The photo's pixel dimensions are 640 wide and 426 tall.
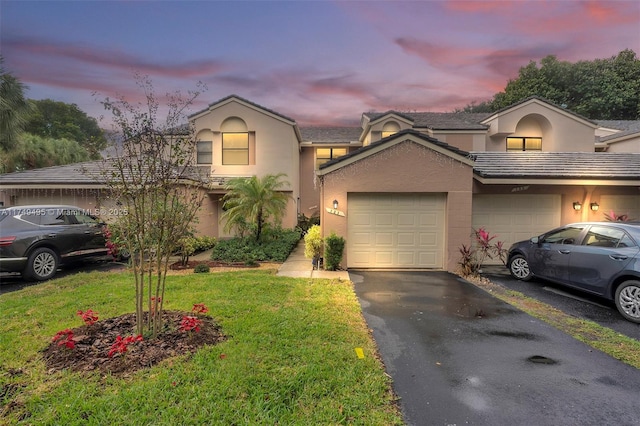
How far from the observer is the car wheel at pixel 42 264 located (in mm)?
7949

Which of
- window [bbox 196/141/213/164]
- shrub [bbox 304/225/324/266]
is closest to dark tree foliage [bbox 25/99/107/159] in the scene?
window [bbox 196/141/213/164]

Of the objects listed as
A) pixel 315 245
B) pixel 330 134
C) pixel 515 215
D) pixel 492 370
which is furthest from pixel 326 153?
pixel 492 370

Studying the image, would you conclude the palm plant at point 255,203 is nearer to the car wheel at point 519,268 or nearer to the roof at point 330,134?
the car wheel at point 519,268

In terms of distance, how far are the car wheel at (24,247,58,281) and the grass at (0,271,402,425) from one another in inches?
105

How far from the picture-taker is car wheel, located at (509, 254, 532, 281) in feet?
Result: 26.6

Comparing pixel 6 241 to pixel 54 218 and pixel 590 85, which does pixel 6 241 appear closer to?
pixel 54 218

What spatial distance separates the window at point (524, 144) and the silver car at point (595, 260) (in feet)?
39.6

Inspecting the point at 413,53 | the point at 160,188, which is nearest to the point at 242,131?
the point at 413,53

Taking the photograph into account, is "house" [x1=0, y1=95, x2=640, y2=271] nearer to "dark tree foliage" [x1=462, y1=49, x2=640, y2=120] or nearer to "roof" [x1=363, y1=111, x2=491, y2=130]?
"roof" [x1=363, y1=111, x2=491, y2=130]

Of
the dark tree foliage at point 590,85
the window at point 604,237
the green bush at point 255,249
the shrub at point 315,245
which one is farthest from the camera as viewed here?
the dark tree foliage at point 590,85

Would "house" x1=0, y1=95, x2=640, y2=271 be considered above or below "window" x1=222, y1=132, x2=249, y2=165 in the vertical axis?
below

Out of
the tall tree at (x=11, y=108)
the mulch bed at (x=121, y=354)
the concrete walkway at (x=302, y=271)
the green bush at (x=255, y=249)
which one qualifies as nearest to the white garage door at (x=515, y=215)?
the concrete walkway at (x=302, y=271)

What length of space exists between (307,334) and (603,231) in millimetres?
6569

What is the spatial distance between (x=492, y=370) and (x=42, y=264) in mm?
10712
